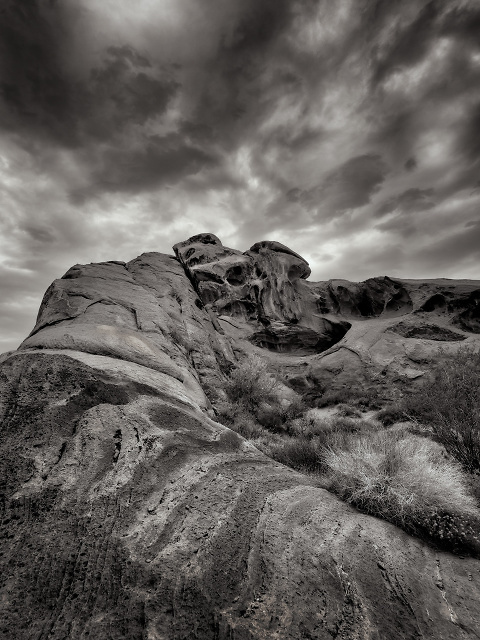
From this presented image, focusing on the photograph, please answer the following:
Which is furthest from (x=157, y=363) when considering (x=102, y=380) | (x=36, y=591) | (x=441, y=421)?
(x=441, y=421)

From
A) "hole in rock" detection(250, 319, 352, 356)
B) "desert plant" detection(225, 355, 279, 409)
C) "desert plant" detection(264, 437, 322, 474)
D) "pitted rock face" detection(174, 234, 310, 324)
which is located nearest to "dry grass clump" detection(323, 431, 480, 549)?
"desert plant" detection(264, 437, 322, 474)

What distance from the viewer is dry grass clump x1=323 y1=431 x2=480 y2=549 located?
13.9 ft

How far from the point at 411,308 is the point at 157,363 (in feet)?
73.1

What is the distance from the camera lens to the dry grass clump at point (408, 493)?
425cm

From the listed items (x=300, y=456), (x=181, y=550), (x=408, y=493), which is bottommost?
(x=300, y=456)

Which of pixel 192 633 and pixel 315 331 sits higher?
pixel 315 331

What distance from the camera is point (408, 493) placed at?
4645 mm

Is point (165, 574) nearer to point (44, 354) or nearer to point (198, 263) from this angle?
point (44, 354)

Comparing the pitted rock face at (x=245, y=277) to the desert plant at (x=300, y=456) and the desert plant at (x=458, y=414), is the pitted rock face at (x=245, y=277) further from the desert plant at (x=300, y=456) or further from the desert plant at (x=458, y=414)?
the desert plant at (x=300, y=456)

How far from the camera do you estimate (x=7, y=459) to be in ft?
14.4

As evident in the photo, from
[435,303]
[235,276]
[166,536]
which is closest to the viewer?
[166,536]

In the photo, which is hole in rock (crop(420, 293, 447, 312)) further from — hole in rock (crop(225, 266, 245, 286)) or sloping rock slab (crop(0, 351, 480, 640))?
sloping rock slab (crop(0, 351, 480, 640))

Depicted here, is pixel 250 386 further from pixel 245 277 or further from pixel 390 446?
pixel 245 277

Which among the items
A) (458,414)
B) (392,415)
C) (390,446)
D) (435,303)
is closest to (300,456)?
(390,446)
